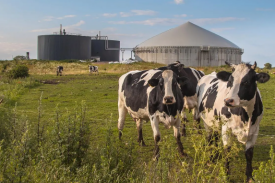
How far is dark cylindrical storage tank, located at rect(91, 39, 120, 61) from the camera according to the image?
243 ft

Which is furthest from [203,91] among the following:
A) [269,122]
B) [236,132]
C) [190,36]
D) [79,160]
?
[190,36]

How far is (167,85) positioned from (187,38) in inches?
2153

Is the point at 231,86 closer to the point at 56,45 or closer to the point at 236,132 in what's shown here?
the point at 236,132

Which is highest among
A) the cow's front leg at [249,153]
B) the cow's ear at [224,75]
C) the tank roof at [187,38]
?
the tank roof at [187,38]

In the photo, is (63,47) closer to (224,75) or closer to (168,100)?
(168,100)

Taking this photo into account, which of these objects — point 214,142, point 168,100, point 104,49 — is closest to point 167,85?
point 168,100

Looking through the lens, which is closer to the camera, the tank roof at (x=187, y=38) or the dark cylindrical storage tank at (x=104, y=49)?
the tank roof at (x=187, y=38)

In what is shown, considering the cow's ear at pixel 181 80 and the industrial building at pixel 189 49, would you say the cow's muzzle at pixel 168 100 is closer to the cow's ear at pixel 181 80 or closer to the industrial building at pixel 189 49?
the cow's ear at pixel 181 80

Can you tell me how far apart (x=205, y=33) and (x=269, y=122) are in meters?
54.5

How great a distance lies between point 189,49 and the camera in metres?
58.0

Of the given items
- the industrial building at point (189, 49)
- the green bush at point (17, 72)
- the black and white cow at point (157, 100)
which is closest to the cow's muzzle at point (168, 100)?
the black and white cow at point (157, 100)

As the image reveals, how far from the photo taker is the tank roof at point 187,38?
196 ft

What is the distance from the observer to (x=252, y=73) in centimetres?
554

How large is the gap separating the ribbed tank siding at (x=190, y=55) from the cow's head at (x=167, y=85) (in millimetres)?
51344
